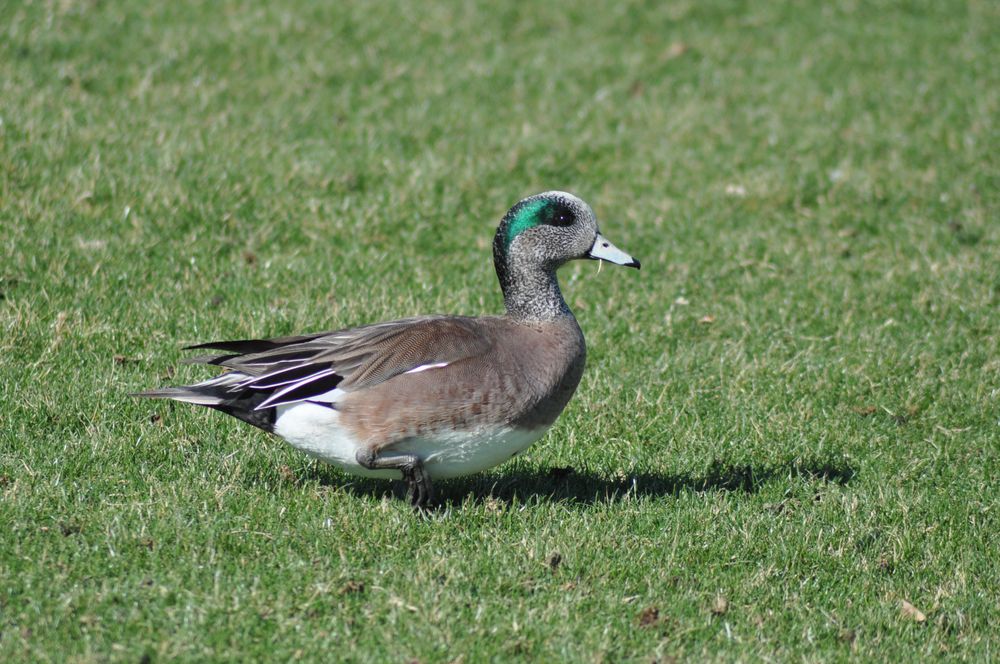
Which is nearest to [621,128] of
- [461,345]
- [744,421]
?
[744,421]

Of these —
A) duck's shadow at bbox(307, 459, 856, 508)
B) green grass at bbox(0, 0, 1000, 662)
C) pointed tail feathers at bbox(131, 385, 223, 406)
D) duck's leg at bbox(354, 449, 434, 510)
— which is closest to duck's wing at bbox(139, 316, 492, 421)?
→ pointed tail feathers at bbox(131, 385, 223, 406)

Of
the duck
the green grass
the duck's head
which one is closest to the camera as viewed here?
the green grass

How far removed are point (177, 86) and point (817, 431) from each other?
557 centimetres

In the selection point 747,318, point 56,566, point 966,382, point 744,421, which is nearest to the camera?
point 56,566

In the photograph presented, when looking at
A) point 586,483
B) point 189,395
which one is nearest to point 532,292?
point 586,483

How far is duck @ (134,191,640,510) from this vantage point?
4449 millimetres

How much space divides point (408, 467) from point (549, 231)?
113 cm

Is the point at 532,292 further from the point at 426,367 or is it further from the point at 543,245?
the point at 426,367

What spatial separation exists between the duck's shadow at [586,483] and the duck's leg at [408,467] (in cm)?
18

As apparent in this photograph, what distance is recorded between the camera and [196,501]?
450 centimetres

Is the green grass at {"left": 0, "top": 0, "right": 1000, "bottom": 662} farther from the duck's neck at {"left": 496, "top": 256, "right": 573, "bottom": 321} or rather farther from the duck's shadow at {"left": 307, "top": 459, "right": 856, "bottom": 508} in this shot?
the duck's neck at {"left": 496, "top": 256, "right": 573, "bottom": 321}

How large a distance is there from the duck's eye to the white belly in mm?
893

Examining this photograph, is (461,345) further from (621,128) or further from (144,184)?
(621,128)

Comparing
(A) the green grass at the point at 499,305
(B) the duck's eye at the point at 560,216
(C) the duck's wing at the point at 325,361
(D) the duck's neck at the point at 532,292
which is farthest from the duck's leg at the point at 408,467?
(B) the duck's eye at the point at 560,216
